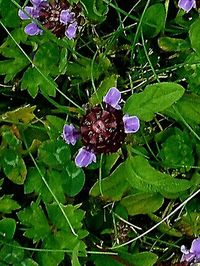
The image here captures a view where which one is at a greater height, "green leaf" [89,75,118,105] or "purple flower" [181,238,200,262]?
"green leaf" [89,75,118,105]

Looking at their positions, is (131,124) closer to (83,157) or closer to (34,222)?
(83,157)

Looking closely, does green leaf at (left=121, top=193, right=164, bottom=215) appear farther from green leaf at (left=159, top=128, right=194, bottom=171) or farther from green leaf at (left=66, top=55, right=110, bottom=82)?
green leaf at (left=66, top=55, right=110, bottom=82)

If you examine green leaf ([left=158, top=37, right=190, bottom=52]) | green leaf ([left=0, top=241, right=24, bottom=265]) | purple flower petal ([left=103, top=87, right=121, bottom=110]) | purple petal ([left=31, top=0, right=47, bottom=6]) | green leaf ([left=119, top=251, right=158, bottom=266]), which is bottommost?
green leaf ([left=0, top=241, right=24, bottom=265])

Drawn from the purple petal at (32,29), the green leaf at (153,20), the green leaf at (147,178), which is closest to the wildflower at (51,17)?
the purple petal at (32,29)

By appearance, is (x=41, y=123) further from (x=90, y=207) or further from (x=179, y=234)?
(x=179, y=234)

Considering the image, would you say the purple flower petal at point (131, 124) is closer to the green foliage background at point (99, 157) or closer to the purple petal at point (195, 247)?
the green foliage background at point (99, 157)

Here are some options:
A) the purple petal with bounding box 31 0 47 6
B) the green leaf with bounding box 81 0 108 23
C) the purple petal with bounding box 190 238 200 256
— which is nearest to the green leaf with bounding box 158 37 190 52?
the green leaf with bounding box 81 0 108 23

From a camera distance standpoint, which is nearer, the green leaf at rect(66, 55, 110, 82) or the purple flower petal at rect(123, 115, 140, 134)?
the purple flower petal at rect(123, 115, 140, 134)
